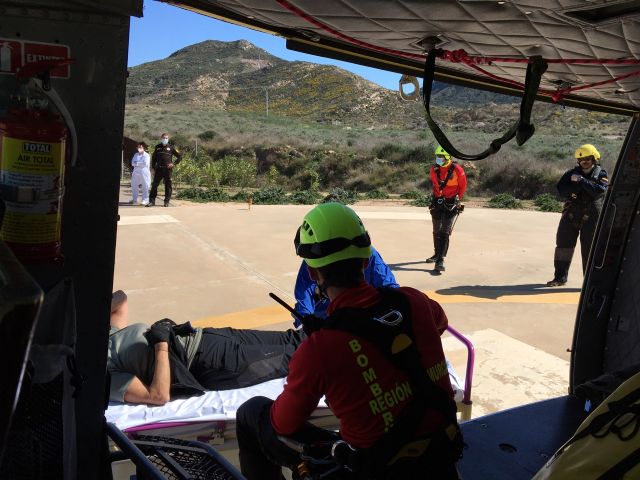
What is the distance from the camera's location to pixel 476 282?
27.6 ft

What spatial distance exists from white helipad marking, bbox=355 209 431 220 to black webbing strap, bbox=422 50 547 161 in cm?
1089

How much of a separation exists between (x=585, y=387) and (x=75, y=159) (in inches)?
95.1

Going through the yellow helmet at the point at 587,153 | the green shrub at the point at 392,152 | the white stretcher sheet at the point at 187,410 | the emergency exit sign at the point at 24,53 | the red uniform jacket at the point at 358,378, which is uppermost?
the green shrub at the point at 392,152

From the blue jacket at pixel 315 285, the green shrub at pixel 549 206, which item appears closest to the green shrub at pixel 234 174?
the green shrub at pixel 549 206

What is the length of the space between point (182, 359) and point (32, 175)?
97.0 inches

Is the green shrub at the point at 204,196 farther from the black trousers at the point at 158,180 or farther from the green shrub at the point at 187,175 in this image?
the green shrub at the point at 187,175

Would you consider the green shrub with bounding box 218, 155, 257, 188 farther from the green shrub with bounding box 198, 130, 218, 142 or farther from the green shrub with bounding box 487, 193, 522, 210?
the green shrub with bounding box 198, 130, 218, 142

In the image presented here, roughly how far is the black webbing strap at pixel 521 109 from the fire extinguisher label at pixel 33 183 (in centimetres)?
163

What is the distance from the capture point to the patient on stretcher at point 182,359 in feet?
11.6

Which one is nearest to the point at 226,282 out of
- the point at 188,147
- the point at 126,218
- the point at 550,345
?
the point at 550,345

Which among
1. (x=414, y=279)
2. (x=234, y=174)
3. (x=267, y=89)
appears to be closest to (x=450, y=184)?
(x=414, y=279)

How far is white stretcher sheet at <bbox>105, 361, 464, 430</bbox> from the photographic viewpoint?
336 cm

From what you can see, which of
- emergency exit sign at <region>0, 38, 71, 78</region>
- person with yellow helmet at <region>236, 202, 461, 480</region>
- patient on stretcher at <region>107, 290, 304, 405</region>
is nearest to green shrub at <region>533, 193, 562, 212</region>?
patient on stretcher at <region>107, 290, 304, 405</region>

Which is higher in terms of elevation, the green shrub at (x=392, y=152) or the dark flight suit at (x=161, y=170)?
the green shrub at (x=392, y=152)
